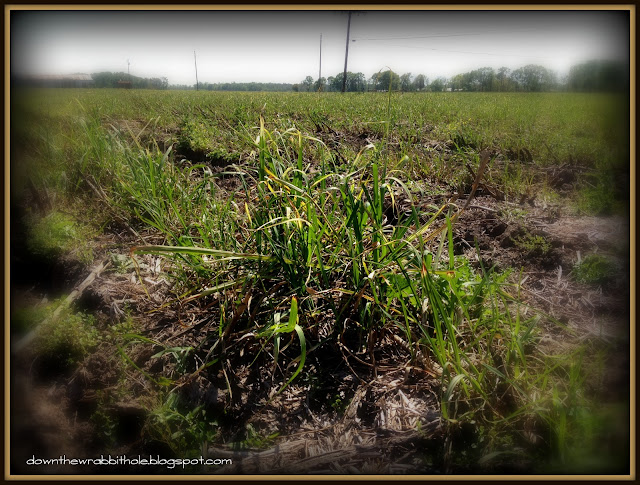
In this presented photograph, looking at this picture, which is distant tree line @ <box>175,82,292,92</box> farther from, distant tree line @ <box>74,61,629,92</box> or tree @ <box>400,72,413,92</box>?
tree @ <box>400,72,413,92</box>

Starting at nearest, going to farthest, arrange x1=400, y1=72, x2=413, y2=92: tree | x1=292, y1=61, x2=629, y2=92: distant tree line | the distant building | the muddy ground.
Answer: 1. the muddy ground
2. x1=292, y1=61, x2=629, y2=92: distant tree line
3. the distant building
4. x1=400, y1=72, x2=413, y2=92: tree

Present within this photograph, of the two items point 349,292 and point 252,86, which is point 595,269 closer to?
point 349,292

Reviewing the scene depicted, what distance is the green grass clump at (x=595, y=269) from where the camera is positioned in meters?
1.10

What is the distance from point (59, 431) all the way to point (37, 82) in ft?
3.71

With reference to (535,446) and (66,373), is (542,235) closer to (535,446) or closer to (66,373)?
(535,446)

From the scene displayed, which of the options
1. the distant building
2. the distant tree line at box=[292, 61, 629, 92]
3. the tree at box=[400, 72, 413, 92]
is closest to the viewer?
the distant tree line at box=[292, 61, 629, 92]

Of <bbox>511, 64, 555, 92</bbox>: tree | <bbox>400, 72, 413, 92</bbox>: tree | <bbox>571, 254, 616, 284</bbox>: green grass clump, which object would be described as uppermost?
<bbox>400, 72, 413, 92</bbox>: tree

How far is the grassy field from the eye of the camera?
972 mm

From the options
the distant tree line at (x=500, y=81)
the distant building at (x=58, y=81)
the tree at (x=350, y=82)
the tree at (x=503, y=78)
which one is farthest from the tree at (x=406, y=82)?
the distant building at (x=58, y=81)

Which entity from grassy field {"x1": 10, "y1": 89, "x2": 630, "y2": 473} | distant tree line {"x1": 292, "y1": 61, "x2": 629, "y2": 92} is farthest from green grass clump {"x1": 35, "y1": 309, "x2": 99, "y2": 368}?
distant tree line {"x1": 292, "y1": 61, "x2": 629, "y2": 92}

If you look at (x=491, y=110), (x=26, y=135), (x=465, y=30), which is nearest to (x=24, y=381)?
(x=26, y=135)

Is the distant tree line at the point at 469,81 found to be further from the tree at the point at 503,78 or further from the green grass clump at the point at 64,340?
the green grass clump at the point at 64,340

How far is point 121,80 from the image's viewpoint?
1365 mm

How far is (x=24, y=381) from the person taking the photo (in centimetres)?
104
